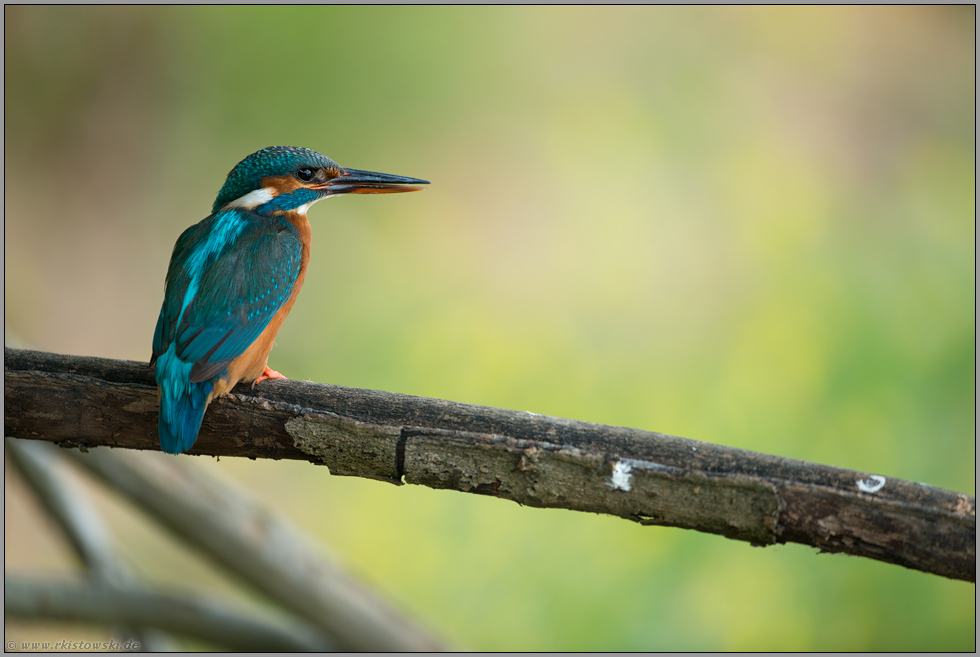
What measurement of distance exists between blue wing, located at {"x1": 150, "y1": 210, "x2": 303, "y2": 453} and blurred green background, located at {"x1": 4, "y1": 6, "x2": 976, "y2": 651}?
4.25ft

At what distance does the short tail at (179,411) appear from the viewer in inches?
45.9

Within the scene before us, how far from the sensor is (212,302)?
141 centimetres

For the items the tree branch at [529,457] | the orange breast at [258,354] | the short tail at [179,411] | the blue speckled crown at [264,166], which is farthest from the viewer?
the blue speckled crown at [264,166]

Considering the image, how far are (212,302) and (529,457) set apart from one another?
73cm

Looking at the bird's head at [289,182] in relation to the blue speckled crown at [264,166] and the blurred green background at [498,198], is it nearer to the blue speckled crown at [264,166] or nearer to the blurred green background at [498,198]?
the blue speckled crown at [264,166]

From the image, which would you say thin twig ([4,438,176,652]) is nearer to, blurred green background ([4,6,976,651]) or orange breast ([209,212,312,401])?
blurred green background ([4,6,976,651])

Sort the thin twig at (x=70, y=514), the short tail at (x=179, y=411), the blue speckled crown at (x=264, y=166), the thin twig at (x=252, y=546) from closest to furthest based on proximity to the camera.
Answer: the short tail at (x=179, y=411), the blue speckled crown at (x=264, y=166), the thin twig at (x=252, y=546), the thin twig at (x=70, y=514)

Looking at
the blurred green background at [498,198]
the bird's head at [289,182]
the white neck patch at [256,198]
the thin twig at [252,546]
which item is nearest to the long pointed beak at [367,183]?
the bird's head at [289,182]

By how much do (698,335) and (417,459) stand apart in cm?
204

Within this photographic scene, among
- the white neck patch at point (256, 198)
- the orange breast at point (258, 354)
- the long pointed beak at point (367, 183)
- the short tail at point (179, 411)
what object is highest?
the long pointed beak at point (367, 183)

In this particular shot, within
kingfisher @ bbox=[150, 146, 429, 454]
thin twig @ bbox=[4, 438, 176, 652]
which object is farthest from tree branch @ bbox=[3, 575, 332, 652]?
kingfisher @ bbox=[150, 146, 429, 454]

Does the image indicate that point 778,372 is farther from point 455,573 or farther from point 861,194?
point 455,573

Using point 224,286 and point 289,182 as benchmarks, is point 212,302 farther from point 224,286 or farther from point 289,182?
point 289,182

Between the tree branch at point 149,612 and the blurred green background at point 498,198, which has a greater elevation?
the blurred green background at point 498,198
